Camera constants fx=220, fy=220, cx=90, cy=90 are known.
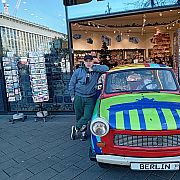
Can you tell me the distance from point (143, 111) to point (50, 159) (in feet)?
6.31

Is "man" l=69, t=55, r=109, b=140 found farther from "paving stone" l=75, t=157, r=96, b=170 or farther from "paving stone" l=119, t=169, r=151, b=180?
"paving stone" l=119, t=169, r=151, b=180

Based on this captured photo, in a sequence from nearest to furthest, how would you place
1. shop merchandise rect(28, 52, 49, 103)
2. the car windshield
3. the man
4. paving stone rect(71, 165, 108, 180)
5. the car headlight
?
the car headlight → paving stone rect(71, 165, 108, 180) → the car windshield → the man → shop merchandise rect(28, 52, 49, 103)

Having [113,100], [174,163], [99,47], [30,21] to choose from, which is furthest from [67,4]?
[99,47]

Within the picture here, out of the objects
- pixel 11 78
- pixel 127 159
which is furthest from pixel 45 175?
pixel 11 78

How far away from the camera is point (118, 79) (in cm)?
376

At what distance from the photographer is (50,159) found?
380 cm

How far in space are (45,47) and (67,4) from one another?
56.9 inches

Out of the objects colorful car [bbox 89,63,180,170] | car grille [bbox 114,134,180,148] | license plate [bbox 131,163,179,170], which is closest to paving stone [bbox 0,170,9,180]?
colorful car [bbox 89,63,180,170]

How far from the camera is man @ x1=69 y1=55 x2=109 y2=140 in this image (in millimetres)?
4352

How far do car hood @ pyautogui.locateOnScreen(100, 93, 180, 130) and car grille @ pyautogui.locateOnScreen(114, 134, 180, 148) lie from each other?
13 cm

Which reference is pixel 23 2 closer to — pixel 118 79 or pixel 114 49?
pixel 118 79

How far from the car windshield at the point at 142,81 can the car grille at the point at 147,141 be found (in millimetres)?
1118

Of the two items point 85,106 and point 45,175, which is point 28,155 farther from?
point 85,106

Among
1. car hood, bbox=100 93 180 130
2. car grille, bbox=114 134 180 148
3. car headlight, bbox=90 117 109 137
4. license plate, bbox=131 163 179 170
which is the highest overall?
car hood, bbox=100 93 180 130
